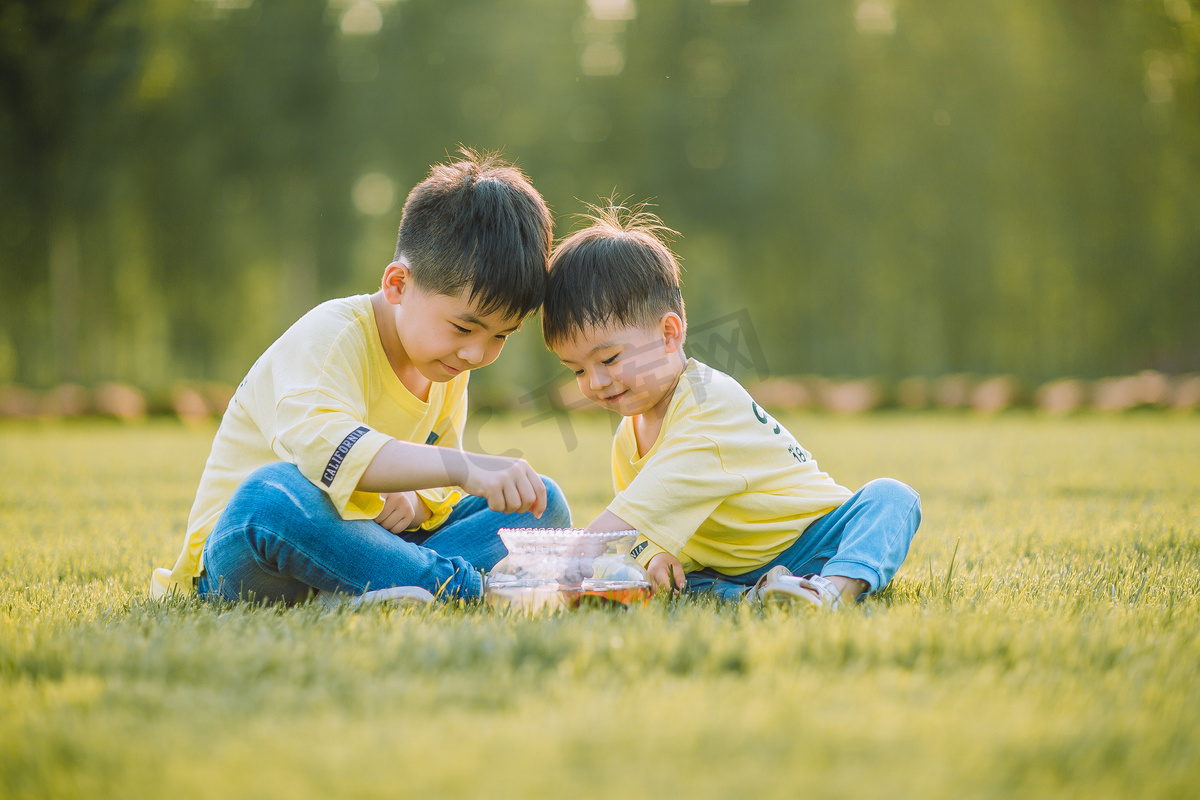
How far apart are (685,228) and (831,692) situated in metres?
14.3

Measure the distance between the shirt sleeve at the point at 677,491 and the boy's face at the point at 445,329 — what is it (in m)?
0.43

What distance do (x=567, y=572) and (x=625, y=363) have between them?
0.54m

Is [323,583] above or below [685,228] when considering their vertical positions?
below

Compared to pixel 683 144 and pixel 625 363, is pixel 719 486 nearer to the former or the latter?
pixel 625 363

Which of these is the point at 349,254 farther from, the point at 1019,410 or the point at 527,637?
the point at 527,637

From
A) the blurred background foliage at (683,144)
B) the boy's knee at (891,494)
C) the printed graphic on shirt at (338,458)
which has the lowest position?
the boy's knee at (891,494)

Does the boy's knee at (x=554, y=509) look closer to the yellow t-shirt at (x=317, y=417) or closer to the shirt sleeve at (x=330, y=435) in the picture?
the yellow t-shirt at (x=317, y=417)

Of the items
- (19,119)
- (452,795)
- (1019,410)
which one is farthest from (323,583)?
(19,119)

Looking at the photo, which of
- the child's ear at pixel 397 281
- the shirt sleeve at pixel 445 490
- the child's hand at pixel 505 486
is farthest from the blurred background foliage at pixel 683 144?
the child's hand at pixel 505 486

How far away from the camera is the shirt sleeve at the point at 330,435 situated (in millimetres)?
1798

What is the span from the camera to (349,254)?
15.1 meters

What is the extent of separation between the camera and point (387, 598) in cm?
186

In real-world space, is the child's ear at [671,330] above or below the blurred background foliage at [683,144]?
below

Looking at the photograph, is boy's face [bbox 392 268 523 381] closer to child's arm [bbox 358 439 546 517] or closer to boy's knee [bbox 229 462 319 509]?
child's arm [bbox 358 439 546 517]
